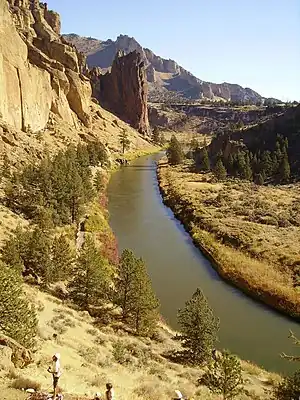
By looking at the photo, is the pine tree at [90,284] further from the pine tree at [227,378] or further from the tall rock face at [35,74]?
the tall rock face at [35,74]

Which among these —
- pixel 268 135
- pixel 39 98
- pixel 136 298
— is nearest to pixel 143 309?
pixel 136 298

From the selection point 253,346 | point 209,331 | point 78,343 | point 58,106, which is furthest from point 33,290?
point 58,106

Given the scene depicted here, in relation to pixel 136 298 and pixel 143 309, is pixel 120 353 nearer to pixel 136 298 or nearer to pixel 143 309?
pixel 143 309

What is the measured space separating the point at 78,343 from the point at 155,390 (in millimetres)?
6441

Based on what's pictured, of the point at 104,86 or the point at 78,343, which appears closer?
the point at 78,343

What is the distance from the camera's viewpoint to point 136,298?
2731cm

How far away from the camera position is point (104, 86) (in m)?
177

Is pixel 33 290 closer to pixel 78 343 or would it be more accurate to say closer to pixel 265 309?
pixel 78 343

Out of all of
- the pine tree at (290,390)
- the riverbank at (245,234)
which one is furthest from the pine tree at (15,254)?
the riverbank at (245,234)

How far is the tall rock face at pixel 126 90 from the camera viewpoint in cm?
16988

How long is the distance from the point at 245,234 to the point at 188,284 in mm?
12698

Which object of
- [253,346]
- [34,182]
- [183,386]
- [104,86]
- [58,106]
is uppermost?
[104,86]

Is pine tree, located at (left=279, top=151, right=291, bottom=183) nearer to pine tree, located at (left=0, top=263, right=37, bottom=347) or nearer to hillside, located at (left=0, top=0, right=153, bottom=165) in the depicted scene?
hillside, located at (left=0, top=0, right=153, bottom=165)

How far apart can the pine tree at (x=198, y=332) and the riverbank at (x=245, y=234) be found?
1000 centimetres
